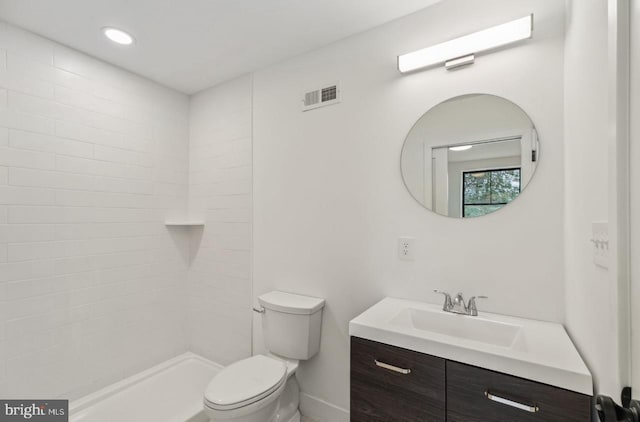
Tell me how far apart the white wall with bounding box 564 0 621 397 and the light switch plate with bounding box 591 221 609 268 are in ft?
0.08

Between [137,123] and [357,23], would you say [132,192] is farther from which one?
[357,23]

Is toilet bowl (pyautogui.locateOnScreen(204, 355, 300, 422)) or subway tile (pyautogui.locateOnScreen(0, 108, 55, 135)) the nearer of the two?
toilet bowl (pyautogui.locateOnScreen(204, 355, 300, 422))

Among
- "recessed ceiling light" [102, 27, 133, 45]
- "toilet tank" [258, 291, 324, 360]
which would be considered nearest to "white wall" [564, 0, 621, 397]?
"toilet tank" [258, 291, 324, 360]

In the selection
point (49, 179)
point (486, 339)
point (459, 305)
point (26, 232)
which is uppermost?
point (49, 179)

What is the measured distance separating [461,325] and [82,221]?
95.8 inches

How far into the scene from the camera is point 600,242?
83 cm

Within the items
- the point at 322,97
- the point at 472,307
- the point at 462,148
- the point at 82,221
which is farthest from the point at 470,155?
the point at 82,221

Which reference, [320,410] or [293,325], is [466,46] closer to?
[293,325]

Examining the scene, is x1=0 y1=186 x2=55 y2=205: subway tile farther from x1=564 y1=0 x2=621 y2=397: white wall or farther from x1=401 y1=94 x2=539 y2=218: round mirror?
x1=564 y1=0 x2=621 y2=397: white wall

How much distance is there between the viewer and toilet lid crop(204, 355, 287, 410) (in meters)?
1.48

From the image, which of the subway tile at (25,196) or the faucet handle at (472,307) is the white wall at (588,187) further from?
the subway tile at (25,196)

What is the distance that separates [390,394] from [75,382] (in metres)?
2.09

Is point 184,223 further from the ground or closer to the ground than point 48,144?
closer to the ground

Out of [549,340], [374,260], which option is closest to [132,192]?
[374,260]
